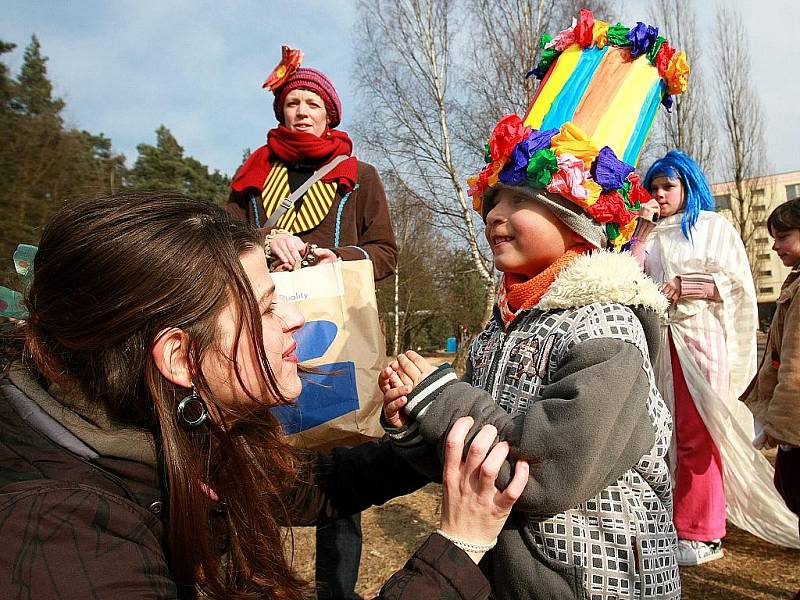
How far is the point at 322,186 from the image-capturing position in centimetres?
254

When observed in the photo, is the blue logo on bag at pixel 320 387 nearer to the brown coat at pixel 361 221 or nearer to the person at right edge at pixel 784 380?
the brown coat at pixel 361 221

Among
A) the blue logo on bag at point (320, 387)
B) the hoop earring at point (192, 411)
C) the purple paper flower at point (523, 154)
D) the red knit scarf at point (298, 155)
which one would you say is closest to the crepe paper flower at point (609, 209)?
the purple paper flower at point (523, 154)

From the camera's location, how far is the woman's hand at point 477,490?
1.20 metres

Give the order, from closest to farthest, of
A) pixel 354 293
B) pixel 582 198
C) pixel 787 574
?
pixel 582 198, pixel 354 293, pixel 787 574

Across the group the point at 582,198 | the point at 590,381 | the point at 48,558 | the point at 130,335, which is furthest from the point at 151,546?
the point at 582,198

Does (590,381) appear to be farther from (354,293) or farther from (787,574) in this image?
(787,574)

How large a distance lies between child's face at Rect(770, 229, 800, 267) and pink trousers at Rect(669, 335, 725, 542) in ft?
2.76

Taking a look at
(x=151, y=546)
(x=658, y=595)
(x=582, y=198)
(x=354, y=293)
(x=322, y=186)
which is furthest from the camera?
(x=322, y=186)

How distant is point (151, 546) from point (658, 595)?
3.81ft

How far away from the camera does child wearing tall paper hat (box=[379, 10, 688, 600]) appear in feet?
4.08

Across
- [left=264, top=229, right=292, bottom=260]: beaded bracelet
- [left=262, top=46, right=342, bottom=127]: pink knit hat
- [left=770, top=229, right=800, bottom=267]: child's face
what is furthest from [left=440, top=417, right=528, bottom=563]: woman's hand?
[left=770, top=229, right=800, bottom=267]: child's face

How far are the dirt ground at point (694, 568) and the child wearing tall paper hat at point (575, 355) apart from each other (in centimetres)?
199

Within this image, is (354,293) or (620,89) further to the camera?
(354,293)

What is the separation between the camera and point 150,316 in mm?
1122
